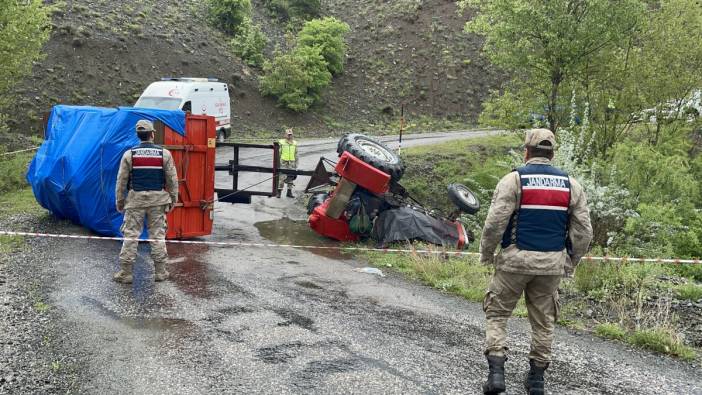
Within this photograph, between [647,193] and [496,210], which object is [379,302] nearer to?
[496,210]

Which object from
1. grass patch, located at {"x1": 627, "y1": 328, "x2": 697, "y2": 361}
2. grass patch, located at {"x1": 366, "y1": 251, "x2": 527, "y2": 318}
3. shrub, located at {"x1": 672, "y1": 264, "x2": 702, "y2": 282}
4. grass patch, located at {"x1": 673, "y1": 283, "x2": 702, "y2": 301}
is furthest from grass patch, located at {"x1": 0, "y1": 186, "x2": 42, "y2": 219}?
shrub, located at {"x1": 672, "y1": 264, "x2": 702, "y2": 282}

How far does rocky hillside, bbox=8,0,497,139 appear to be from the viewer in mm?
26156

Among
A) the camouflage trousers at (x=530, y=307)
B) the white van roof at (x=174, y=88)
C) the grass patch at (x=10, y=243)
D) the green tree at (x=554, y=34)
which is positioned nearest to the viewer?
the camouflage trousers at (x=530, y=307)

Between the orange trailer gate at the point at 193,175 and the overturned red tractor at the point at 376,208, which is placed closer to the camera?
the orange trailer gate at the point at 193,175

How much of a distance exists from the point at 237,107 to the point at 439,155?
13240mm

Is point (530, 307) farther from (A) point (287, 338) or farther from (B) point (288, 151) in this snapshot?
(B) point (288, 151)

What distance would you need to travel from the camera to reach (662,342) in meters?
6.32

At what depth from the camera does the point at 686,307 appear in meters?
7.67

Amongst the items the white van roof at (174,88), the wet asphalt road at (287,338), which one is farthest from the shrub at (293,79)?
the wet asphalt road at (287,338)

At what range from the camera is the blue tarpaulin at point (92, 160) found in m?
9.59

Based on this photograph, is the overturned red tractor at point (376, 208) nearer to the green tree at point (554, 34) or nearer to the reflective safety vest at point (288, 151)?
the reflective safety vest at point (288, 151)

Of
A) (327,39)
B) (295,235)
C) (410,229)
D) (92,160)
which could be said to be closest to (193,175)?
(92,160)

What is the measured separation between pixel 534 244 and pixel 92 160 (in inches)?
290

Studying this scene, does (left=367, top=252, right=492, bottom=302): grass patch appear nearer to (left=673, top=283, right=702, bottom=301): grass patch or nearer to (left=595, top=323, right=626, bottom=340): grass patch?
(left=595, top=323, right=626, bottom=340): grass patch
